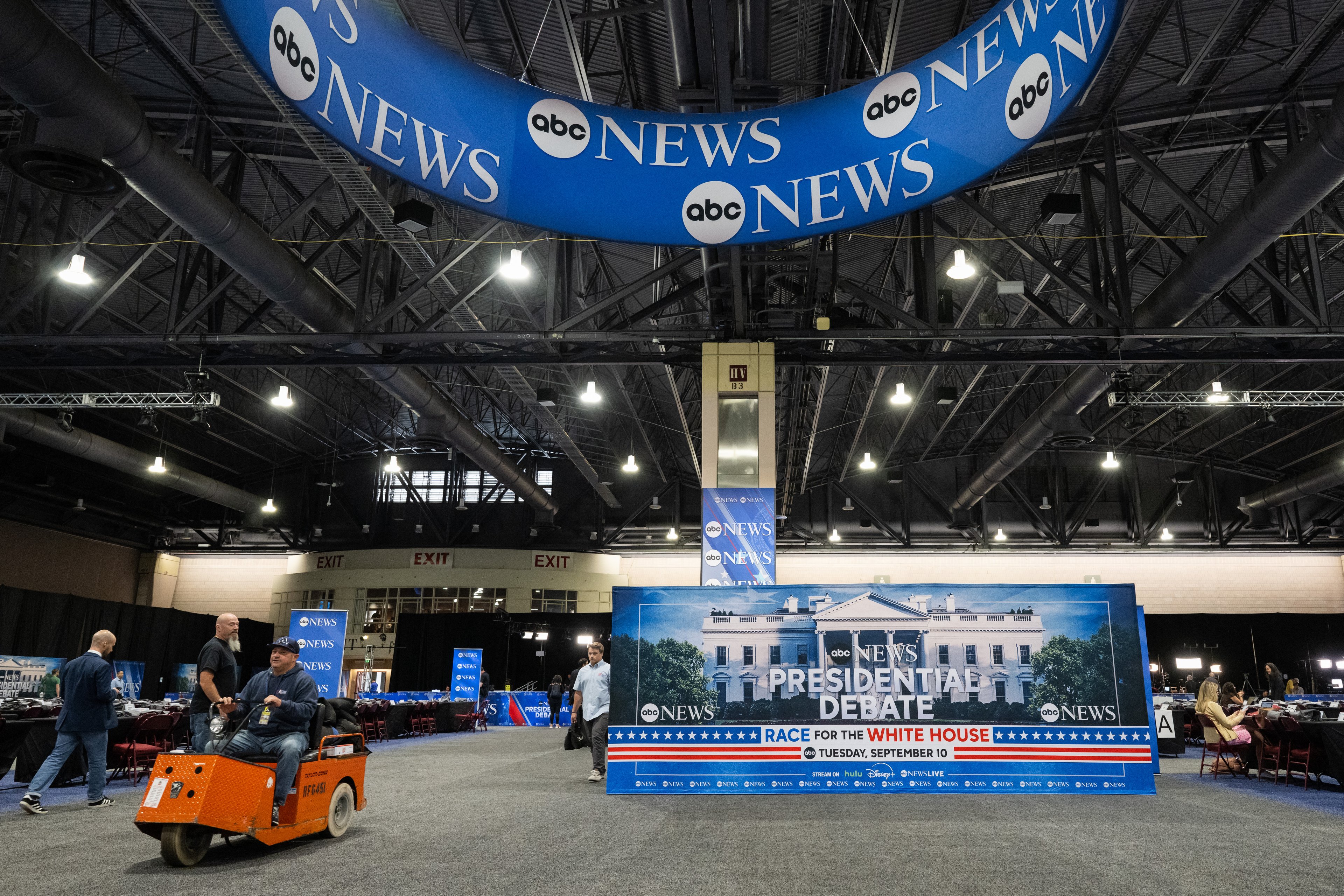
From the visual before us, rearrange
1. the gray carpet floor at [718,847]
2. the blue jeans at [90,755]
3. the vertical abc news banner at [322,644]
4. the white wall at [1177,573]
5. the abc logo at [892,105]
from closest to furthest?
the abc logo at [892,105]
the gray carpet floor at [718,847]
the blue jeans at [90,755]
the vertical abc news banner at [322,644]
the white wall at [1177,573]

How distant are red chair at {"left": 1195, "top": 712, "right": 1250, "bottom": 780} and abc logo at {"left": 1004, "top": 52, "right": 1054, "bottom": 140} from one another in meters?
9.57

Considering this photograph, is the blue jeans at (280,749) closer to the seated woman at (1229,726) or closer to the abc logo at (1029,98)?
the abc logo at (1029,98)

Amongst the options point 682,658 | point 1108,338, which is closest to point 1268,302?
point 1108,338

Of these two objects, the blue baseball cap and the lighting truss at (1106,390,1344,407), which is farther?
the lighting truss at (1106,390,1344,407)

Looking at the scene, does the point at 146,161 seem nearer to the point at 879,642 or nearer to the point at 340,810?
the point at 340,810

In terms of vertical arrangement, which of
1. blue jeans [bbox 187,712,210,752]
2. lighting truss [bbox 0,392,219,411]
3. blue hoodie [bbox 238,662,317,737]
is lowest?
blue jeans [bbox 187,712,210,752]

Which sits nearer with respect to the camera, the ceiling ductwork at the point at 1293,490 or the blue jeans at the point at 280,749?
the blue jeans at the point at 280,749

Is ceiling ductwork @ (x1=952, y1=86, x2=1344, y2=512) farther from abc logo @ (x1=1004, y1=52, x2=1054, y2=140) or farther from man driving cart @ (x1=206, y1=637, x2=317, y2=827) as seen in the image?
man driving cart @ (x1=206, y1=637, x2=317, y2=827)

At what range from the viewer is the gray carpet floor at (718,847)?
426 cm

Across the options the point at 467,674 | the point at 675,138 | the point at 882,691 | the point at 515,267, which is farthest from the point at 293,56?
the point at 467,674

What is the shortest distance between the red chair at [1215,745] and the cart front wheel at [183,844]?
9890mm

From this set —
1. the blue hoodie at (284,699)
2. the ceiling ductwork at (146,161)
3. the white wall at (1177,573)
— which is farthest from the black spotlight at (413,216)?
the white wall at (1177,573)

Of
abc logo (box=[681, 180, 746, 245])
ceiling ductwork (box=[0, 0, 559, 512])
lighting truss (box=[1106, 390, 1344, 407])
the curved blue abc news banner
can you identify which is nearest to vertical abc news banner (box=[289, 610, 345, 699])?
ceiling ductwork (box=[0, 0, 559, 512])

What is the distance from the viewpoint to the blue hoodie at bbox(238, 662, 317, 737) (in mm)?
5348
